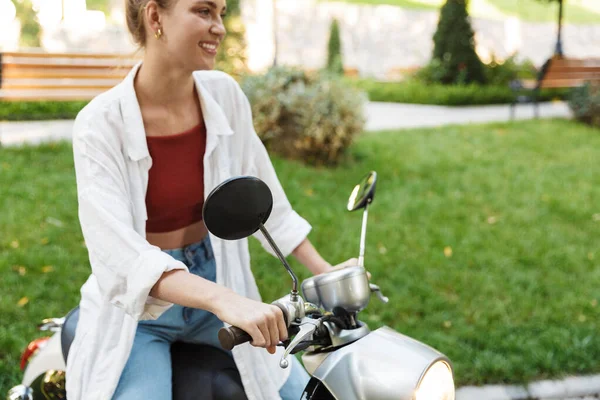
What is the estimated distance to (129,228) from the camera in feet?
5.09

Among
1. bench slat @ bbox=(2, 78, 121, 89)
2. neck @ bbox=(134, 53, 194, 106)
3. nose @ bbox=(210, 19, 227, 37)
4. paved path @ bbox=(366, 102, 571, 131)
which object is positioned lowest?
paved path @ bbox=(366, 102, 571, 131)

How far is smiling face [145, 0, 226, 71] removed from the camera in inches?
67.9

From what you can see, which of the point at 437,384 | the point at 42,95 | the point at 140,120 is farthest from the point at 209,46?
the point at 42,95

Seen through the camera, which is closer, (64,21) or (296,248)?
(296,248)

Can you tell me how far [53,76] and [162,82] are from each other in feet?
24.5

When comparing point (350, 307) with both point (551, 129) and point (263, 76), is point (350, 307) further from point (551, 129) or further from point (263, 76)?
point (551, 129)

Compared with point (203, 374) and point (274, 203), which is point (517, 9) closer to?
point (274, 203)

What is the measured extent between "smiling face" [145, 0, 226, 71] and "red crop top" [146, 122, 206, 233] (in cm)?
23

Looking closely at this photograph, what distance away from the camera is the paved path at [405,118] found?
8.55m

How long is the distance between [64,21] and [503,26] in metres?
17.8

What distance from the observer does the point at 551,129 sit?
32.8ft

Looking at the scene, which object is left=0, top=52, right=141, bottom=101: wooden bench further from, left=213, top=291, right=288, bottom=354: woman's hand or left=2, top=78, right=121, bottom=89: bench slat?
left=213, top=291, right=288, bottom=354: woman's hand

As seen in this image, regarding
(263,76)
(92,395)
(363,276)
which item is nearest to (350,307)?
(363,276)

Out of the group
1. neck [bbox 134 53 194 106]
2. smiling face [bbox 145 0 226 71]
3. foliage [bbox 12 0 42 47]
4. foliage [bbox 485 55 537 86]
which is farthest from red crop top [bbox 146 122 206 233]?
foliage [bbox 12 0 42 47]
